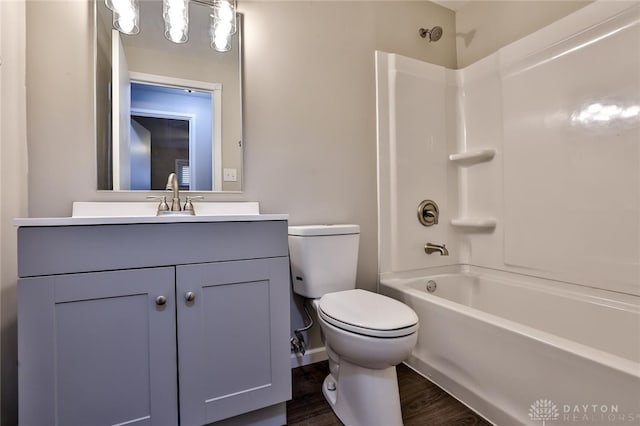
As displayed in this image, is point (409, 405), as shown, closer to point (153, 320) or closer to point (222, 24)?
point (153, 320)

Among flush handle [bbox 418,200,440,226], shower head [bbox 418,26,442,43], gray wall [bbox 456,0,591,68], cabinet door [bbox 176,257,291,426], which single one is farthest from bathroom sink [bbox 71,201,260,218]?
gray wall [bbox 456,0,591,68]

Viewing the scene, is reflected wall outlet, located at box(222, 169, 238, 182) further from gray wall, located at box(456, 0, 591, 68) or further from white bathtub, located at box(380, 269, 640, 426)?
gray wall, located at box(456, 0, 591, 68)

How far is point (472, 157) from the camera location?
6.35 ft

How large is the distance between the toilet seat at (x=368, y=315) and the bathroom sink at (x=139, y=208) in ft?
1.99

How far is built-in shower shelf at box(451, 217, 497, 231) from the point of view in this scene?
1.87 meters

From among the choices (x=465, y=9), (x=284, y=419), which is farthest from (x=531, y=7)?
(x=284, y=419)

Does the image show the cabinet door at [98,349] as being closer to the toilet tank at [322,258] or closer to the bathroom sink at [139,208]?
the bathroom sink at [139,208]

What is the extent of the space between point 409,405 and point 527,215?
1225 mm

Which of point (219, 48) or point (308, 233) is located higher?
point (219, 48)

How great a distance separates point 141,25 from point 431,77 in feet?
5.66

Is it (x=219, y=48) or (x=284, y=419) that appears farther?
(x=219, y=48)

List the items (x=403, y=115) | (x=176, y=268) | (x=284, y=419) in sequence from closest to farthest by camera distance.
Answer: (x=176, y=268) < (x=284, y=419) < (x=403, y=115)

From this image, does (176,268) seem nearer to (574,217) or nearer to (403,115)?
(403,115)

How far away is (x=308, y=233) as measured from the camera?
1394 millimetres
